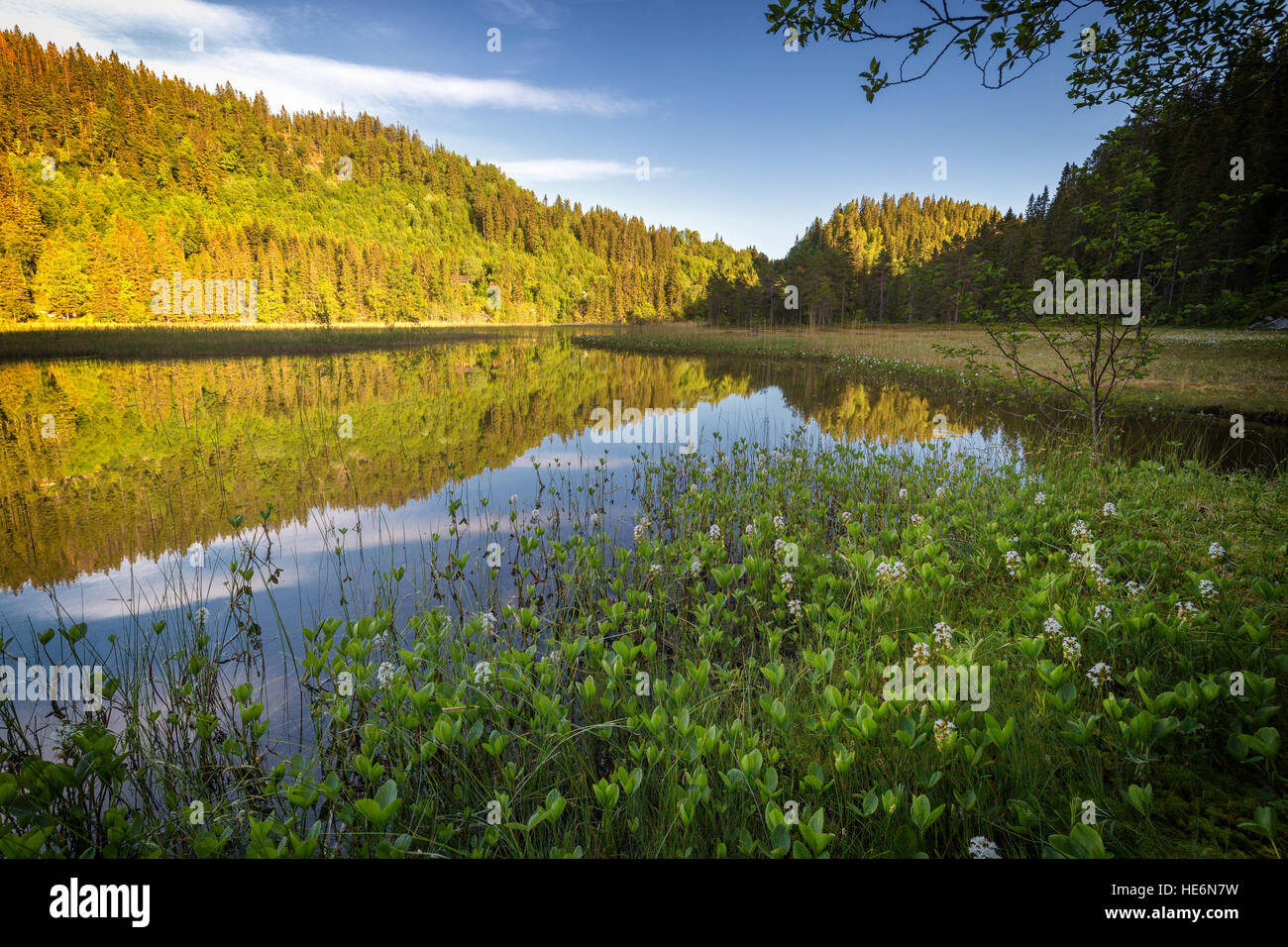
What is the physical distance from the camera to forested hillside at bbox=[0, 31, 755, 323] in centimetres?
6362

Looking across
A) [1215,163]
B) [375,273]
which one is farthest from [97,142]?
[1215,163]

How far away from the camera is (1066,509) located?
646 centimetres

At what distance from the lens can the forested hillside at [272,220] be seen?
209 ft

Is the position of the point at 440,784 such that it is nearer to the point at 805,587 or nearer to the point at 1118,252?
the point at 805,587

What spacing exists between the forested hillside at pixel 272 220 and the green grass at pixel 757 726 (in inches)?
2949

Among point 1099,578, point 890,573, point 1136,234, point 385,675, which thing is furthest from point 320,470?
point 1136,234

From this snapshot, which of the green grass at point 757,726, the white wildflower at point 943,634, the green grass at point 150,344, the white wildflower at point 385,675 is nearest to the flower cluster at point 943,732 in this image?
the green grass at point 757,726

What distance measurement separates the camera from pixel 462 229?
14975 centimetres

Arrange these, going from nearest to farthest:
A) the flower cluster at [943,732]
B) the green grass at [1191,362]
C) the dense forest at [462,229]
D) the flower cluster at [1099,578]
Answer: the flower cluster at [943,732], the flower cluster at [1099,578], the dense forest at [462,229], the green grass at [1191,362]

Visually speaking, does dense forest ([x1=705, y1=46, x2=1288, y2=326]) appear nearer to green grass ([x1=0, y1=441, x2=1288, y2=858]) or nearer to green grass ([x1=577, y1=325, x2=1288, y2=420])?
green grass ([x1=577, y1=325, x2=1288, y2=420])

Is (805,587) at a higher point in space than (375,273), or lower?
lower

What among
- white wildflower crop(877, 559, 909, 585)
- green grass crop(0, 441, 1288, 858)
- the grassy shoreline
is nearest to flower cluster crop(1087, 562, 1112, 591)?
green grass crop(0, 441, 1288, 858)

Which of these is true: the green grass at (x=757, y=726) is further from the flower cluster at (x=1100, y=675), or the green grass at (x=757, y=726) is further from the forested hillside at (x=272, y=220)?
the forested hillside at (x=272, y=220)
